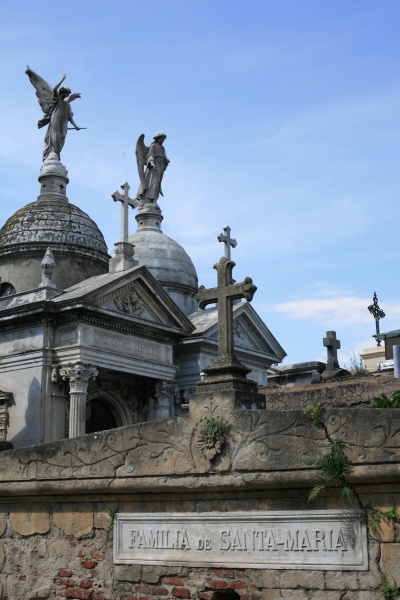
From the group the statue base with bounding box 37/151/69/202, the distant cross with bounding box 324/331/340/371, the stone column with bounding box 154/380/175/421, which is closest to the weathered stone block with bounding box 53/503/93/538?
the distant cross with bounding box 324/331/340/371

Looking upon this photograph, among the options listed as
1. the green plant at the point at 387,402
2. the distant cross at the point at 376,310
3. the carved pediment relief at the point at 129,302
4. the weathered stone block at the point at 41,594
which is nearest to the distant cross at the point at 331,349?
the carved pediment relief at the point at 129,302

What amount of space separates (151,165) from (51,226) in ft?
18.1

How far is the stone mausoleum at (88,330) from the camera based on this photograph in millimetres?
18906

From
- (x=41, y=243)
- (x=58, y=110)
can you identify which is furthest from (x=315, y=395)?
(x=58, y=110)

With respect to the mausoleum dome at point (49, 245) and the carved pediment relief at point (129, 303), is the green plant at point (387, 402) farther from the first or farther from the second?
the mausoleum dome at point (49, 245)

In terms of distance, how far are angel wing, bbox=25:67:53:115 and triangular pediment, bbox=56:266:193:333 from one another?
307 inches

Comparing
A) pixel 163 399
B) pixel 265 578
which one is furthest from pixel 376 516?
pixel 163 399

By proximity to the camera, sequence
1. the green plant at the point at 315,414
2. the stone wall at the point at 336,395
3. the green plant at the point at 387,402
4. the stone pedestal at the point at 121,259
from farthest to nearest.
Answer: the stone pedestal at the point at 121,259 < the stone wall at the point at 336,395 < the green plant at the point at 387,402 < the green plant at the point at 315,414

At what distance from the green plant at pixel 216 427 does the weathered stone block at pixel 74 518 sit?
1.37 metres

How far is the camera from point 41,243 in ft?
76.2

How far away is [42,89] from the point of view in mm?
26078

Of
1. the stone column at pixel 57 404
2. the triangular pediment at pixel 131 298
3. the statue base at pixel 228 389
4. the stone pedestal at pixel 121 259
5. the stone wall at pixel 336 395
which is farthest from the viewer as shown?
the stone pedestal at pixel 121 259

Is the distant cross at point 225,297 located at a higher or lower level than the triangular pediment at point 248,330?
lower

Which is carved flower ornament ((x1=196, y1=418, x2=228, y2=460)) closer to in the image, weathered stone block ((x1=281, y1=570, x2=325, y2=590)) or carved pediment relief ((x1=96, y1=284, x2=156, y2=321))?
weathered stone block ((x1=281, y1=570, x2=325, y2=590))
